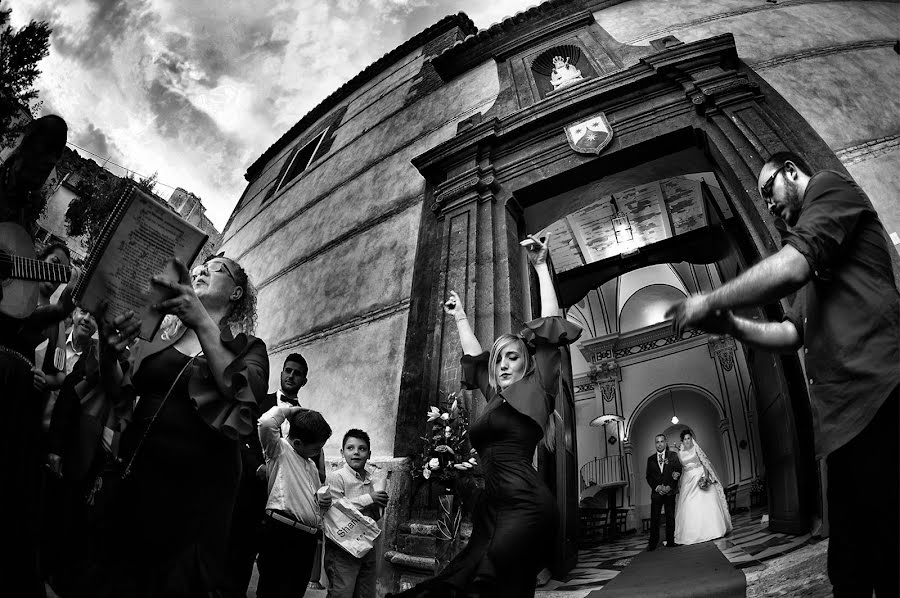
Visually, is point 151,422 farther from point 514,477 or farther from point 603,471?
point 603,471

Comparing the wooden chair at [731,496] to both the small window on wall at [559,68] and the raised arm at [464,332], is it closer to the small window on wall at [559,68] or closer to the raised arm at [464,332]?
the small window on wall at [559,68]

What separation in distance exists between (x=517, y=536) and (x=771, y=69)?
20.3 ft

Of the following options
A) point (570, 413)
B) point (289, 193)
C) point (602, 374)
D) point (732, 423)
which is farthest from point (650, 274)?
point (289, 193)

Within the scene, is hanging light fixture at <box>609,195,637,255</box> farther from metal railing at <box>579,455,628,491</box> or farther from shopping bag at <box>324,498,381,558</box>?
metal railing at <box>579,455,628,491</box>

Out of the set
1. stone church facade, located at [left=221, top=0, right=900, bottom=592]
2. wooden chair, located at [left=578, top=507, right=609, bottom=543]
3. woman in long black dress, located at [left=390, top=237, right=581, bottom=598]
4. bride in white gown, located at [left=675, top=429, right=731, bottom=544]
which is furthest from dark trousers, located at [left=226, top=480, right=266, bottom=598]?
wooden chair, located at [left=578, top=507, right=609, bottom=543]

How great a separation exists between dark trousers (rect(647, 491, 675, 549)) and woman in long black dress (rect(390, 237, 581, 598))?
4.82 metres

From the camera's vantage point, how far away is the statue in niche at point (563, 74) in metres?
6.64

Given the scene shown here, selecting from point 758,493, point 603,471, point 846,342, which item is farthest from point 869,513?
point 603,471

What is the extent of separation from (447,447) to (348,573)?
1064 millimetres

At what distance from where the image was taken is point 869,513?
1103mm

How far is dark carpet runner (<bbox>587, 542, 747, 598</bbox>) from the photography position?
2.65 metres

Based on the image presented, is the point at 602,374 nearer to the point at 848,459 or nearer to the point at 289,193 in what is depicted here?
the point at 289,193

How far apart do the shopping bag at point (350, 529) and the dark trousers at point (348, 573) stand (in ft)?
0.21

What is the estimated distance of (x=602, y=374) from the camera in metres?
13.9
